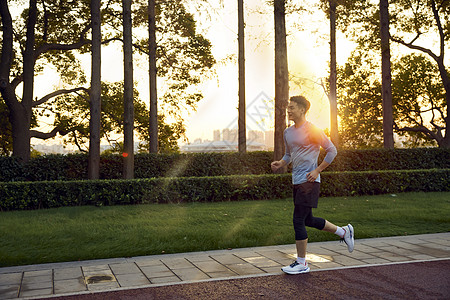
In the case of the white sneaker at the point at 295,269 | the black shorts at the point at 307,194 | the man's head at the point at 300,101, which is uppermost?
the man's head at the point at 300,101

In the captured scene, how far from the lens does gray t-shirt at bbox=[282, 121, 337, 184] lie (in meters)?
5.43

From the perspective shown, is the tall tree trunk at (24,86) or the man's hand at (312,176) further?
the tall tree trunk at (24,86)

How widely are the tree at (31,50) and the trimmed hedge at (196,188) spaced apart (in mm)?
6170

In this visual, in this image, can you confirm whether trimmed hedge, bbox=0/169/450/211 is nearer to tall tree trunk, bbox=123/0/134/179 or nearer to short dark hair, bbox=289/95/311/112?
tall tree trunk, bbox=123/0/134/179

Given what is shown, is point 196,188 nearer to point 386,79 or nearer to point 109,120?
point 386,79

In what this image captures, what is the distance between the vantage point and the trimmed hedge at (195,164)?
1709 cm

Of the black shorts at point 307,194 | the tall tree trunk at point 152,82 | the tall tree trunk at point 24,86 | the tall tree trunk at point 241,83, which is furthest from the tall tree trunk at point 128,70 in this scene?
the black shorts at point 307,194

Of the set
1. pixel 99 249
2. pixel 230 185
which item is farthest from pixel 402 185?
pixel 99 249

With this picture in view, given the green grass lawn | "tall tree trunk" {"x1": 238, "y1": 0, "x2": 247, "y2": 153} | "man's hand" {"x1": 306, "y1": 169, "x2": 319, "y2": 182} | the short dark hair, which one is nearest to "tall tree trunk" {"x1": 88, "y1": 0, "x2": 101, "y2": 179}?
the green grass lawn

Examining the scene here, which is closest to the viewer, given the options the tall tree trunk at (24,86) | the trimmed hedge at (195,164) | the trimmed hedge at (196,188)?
the trimmed hedge at (196,188)

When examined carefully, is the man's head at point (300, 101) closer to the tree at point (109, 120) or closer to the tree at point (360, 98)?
the tree at point (109, 120)

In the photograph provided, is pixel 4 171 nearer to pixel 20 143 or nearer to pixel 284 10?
pixel 20 143

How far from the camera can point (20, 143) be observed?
19344mm

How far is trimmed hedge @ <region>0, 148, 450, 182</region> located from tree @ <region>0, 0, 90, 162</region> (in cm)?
106
